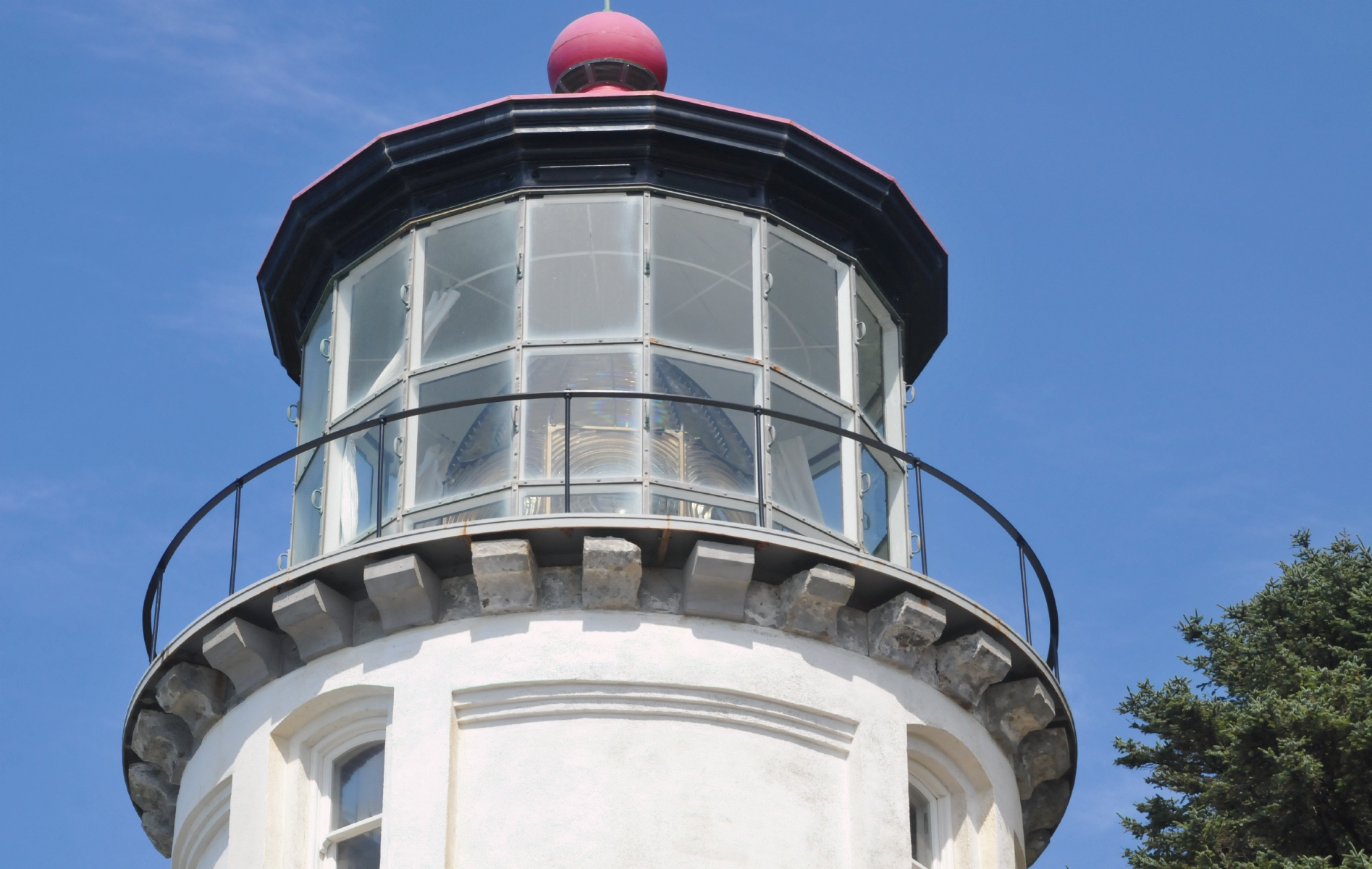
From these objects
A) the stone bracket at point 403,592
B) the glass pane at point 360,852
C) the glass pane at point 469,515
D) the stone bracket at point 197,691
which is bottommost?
the glass pane at point 360,852

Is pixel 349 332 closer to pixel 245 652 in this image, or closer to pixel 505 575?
pixel 245 652

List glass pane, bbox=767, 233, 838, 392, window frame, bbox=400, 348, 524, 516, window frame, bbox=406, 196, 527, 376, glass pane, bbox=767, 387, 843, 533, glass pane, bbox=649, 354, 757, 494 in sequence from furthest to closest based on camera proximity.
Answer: glass pane, bbox=767, 233, 838, 392 → window frame, bbox=406, 196, 527, 376 → glass pane, bbox=767, 387, 843, 533 → glass pane, bbox=649, 354, 757, 494 → window frame, bbox=400, 348, 524, 516

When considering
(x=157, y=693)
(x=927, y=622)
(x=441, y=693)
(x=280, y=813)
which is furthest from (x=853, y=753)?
(x=157, y=693)

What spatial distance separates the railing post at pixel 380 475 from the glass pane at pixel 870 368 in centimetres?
405

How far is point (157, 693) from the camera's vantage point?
1980 centimetres

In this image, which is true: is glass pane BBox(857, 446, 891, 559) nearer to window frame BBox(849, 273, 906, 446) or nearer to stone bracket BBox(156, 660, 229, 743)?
window frame BBox(849, 273, 906, 446)

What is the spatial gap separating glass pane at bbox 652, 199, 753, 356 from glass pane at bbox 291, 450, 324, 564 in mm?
3128

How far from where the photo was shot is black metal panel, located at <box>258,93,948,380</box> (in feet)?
68.3

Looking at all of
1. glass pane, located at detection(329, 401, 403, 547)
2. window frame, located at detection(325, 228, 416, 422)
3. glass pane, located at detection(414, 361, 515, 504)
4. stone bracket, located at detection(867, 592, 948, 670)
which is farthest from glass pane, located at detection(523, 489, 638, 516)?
stone bracket, located at detection(867, 592, 948, 670)

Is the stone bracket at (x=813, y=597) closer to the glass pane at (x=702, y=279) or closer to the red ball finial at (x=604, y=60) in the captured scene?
the glass pane at (x=702, y=279)

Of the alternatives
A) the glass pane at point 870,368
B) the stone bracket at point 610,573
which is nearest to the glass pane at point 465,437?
the stone bracket at point 610,573

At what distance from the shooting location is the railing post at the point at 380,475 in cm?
1953

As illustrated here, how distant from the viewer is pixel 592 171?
2089cm

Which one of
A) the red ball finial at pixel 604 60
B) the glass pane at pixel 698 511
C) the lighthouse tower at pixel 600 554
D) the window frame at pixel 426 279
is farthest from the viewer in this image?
the red ball finial at pixel 604 60
